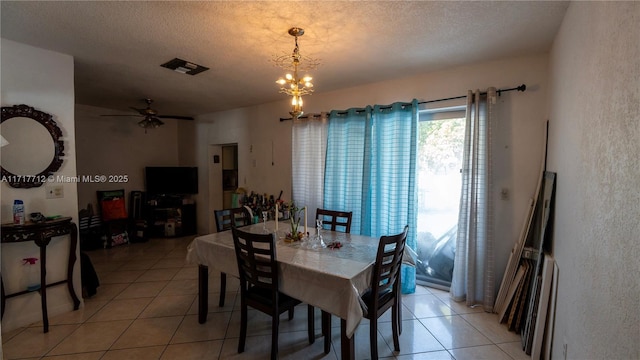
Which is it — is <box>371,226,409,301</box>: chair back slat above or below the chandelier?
below

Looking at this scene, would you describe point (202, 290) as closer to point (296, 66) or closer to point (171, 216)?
point (296, 66)

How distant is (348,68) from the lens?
2.95 m

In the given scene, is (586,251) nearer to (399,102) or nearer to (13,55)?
(399,102)

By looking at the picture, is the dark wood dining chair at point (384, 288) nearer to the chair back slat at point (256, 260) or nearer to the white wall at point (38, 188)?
the chair back slat at point (256, 260)

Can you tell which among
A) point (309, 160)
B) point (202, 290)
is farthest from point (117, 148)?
point (202, 290)

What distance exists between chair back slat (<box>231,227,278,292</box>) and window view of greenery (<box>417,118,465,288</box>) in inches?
76.2

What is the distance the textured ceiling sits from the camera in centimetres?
185

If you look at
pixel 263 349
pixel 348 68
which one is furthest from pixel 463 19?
pixel 263 349

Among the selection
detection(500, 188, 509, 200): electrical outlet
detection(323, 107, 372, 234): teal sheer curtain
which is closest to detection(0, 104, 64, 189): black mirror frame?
detection(323, 107, 372, 234): teal sheer curtain

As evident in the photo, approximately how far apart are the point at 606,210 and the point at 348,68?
2418 millimetres

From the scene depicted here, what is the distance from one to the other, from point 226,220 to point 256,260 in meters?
1.22

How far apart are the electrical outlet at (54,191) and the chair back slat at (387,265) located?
3073 millimetres

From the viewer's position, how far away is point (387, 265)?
6.26ft

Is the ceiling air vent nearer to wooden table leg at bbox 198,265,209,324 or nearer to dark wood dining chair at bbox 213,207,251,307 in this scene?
dark wood dining chair at bbox 213,207,251,307
